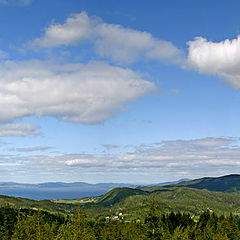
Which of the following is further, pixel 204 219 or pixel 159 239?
pixel 204 219

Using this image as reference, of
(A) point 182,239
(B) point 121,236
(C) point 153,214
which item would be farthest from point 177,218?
(C) point 153,214

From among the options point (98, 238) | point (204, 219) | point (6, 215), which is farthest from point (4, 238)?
point (204, 219)

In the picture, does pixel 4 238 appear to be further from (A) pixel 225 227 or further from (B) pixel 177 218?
(B) pixel 177 218

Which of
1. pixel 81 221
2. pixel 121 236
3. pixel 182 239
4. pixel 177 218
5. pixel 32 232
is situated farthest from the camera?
pixel 177 218

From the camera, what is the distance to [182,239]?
221 ft

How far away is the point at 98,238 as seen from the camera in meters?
105

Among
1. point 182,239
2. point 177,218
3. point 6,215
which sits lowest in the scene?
point 177,218

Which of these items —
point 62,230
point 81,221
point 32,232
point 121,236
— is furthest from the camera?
point 121,236

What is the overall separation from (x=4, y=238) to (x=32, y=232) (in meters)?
8.40

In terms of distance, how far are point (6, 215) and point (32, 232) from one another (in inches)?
333

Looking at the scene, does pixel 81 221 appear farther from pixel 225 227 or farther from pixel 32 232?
pixel 225 227

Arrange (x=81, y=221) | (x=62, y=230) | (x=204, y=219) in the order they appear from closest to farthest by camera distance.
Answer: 1. (x=81, y=221)
2. (x=62, y=230)
3. (x=204, y=219)

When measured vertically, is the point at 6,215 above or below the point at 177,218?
above

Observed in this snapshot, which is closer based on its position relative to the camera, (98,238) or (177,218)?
(98,238)
